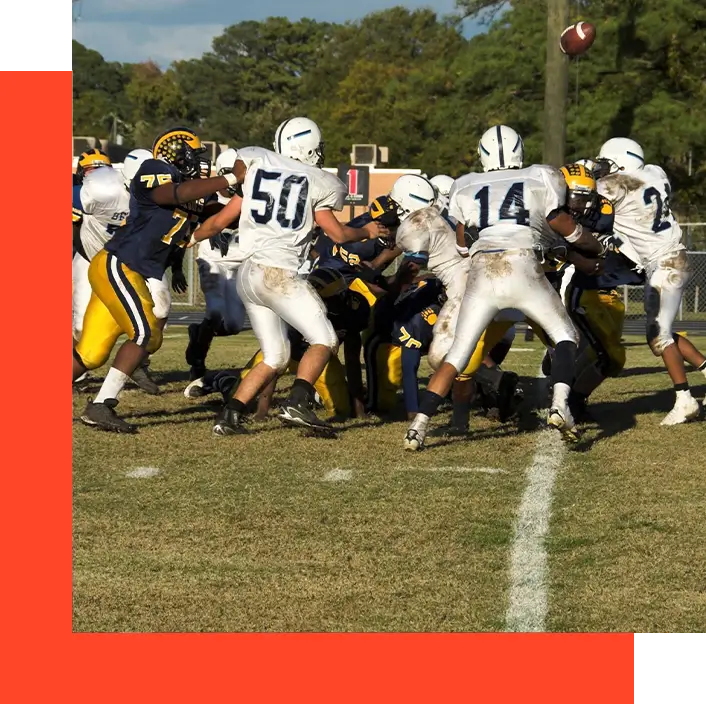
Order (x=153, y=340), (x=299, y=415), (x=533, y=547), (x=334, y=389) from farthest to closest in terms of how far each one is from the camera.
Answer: (x=334, y=389) < (x=153, y=340) < (x=299, y=415) < (x=533, y=547)

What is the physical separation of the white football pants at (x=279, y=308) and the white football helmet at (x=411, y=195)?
0.87 m

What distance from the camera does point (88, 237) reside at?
33.8 ft

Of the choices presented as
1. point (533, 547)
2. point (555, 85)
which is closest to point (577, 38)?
point (555, 85)

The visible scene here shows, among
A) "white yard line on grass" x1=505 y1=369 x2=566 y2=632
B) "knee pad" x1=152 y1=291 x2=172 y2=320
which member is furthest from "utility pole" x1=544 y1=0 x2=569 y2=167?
"white yard line on grass" x1=505 y1=369 x2=566 y2=632

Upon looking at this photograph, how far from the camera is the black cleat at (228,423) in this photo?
8.45 metres

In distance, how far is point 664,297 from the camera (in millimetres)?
9117

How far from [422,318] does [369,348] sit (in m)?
0.55

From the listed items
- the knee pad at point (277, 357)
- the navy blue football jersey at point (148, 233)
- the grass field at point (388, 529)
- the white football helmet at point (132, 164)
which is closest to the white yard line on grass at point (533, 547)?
the grass field at point (388, 529)

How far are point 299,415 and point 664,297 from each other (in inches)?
103

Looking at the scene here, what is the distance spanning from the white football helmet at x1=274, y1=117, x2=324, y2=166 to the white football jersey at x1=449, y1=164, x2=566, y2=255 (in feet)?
3.14

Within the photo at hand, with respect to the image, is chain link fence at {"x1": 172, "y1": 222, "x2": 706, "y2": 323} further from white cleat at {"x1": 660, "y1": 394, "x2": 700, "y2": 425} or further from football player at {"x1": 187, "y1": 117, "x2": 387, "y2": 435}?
football player at {"x1": 187, "y1": 117, "x2": 387, "y2": 435}

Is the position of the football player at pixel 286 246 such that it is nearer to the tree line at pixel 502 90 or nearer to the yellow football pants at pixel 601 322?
the yellow football pants at pixel 601 322

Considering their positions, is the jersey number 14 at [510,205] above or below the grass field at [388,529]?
above

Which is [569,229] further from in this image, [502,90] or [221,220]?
[502,90]
